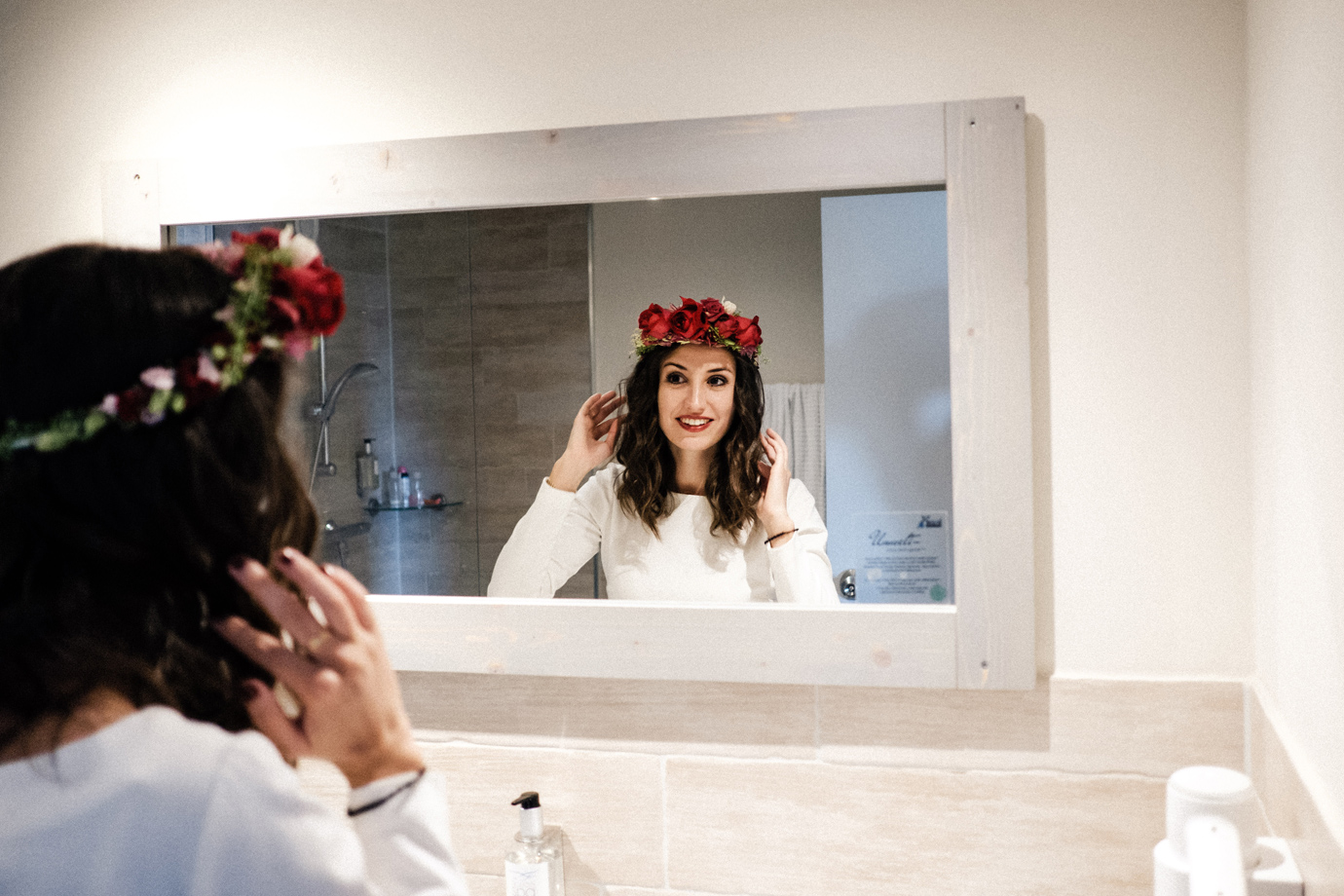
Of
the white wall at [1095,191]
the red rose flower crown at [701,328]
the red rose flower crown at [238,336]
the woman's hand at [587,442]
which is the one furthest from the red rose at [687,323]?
the red rose flower crown at [238,336]

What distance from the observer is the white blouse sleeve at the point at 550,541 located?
3.83ft

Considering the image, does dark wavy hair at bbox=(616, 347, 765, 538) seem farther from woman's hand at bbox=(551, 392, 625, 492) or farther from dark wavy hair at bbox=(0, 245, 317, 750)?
dark wavy hair at bbox=(0, 245, 317, 750)

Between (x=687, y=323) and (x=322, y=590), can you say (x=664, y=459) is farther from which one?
(x=322, y=590)

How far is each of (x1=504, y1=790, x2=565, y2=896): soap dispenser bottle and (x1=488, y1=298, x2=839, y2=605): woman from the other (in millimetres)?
243

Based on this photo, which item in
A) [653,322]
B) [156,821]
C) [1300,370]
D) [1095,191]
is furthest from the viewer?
[653,322]

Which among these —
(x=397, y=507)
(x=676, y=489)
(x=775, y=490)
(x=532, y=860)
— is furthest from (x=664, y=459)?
(x=532, y=860)

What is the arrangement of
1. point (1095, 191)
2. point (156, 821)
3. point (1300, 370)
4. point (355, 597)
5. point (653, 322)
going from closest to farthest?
1. point (156, 821)
2. point (355, 597)
3. point (1300, 370)
4. point (1095, 191)
5. point (653, 322)

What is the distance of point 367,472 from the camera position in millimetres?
1199

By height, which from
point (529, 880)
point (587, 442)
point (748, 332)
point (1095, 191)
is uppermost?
point (1095, 191)

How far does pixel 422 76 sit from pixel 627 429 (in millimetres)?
492

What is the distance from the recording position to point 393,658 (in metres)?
1.18

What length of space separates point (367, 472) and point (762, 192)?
577mm

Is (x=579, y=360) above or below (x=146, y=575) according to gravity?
above

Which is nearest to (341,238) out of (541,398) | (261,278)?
(541,398)
